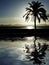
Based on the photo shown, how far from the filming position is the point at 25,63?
13.8m

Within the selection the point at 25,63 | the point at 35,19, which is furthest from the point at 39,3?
the point at 25,63

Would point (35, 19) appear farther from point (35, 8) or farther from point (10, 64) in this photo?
point (10, 64)

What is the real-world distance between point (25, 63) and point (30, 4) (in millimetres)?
42272

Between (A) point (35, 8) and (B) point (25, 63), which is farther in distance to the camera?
(A) point (35, 8)

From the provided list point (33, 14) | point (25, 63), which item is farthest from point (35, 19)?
point (25, 63)

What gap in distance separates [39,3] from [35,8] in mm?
1609

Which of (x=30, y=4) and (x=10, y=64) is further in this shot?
(x=30, y=4)

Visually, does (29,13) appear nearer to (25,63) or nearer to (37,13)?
(37,13)

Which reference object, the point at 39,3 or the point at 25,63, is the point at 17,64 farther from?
the point at 39,3

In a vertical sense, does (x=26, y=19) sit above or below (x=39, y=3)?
below

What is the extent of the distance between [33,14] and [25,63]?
1588 inches

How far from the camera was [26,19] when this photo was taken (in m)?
54.8

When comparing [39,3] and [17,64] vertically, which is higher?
[39,3]

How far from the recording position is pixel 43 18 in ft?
177
